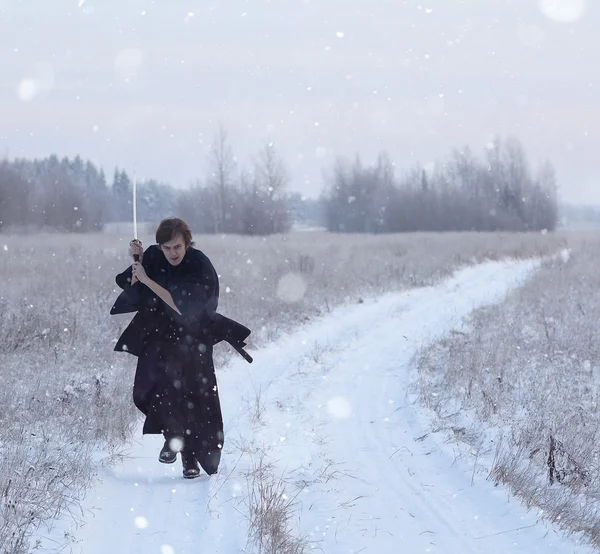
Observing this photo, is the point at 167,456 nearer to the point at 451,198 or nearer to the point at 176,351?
the point at 176,351

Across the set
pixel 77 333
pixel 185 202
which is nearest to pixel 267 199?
pixel 185 202

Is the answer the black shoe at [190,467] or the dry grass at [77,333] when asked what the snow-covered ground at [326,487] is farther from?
the dry grass at [77,333]

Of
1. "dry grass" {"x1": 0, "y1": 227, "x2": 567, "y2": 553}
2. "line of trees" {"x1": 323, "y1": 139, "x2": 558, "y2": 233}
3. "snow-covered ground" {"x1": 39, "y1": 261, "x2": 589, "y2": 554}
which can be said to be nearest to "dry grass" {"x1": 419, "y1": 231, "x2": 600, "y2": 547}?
"snow-covered ground" {"x1": 39, "y1": 261, "x2": 589, "y2": 554}

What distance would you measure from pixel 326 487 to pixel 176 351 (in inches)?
57.3

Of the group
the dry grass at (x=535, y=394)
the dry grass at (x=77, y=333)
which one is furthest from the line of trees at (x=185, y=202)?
the dry grass at (x=535, y=394)

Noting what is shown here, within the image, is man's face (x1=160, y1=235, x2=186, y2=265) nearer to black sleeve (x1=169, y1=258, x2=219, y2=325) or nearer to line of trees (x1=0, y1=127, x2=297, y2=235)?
black sleeve (x1=169, y1=258, x2=219, y2=325)

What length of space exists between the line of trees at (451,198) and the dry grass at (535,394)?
56.1 meters

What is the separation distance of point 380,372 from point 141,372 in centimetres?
438

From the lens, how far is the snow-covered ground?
3760 mm

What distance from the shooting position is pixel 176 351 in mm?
4773

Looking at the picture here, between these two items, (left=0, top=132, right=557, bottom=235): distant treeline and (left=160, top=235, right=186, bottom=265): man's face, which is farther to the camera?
(left=0, top=132, right=557, bottom=235): distant treeline

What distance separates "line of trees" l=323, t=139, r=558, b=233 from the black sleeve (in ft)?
207

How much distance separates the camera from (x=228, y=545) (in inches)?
142

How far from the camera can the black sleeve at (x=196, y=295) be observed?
460 centimetres
